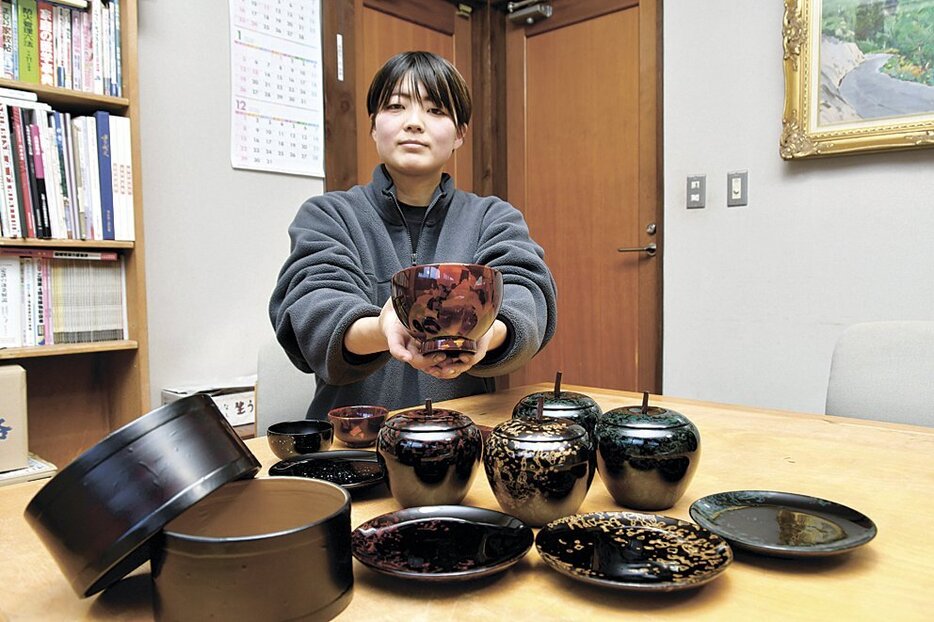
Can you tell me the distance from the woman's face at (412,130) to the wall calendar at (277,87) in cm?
118

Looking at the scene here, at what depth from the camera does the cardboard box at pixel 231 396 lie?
207 centimetres

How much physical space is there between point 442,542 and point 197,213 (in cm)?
192

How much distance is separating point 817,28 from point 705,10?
456 millimetres

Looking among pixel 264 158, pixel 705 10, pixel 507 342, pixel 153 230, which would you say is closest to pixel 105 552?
pixel 507 342

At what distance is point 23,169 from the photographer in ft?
5.45

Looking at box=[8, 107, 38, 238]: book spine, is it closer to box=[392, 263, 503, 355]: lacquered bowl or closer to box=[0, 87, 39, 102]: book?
box=[0, 87, 39, 102]: book

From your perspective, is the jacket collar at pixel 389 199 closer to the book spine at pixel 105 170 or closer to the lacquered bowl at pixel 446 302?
the lacquered bowl at pixel 446 302

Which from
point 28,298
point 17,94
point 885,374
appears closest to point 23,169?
point 17,94

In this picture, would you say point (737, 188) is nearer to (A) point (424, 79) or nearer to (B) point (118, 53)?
(A) point (424, 79)

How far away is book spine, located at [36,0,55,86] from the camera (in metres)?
1.72

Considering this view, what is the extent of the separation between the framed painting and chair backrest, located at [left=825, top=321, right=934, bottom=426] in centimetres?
104

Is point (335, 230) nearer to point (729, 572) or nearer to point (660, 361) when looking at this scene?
point (729, 572)

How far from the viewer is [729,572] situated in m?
0.55

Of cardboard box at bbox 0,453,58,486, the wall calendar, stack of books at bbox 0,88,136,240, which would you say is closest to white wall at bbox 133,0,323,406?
the wall calendar
